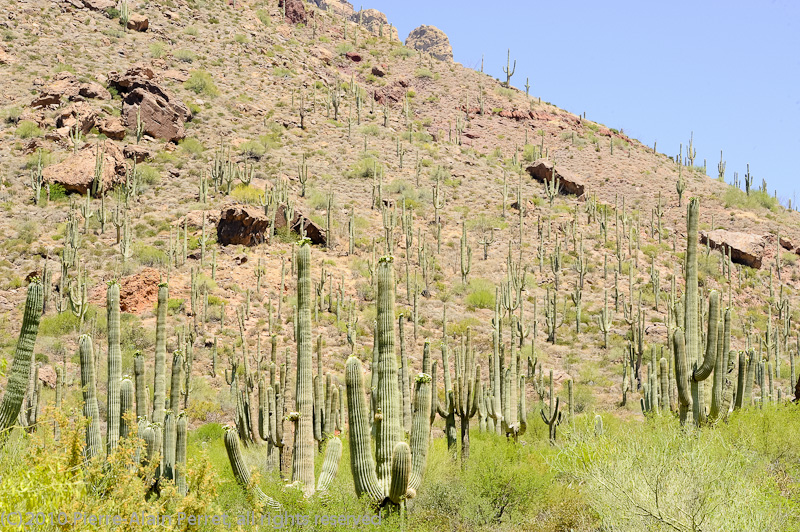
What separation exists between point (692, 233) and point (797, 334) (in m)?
22.6

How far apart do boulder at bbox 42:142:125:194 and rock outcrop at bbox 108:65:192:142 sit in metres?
4.17

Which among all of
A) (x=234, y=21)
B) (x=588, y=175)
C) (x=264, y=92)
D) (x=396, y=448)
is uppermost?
(x=234, y=21)

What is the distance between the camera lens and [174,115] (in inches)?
1603

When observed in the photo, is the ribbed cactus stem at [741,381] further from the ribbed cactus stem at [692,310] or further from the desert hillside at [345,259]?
the ribbed cactus stem at [692,310]

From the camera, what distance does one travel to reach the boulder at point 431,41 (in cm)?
9856

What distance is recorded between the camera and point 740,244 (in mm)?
38906

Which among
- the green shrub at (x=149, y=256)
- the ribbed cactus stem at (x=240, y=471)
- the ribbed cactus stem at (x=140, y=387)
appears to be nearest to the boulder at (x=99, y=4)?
the green shrub at (x=149, y=256)

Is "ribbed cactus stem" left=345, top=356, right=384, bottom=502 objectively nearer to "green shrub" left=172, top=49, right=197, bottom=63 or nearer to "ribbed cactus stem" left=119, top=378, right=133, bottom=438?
"ribbed cactus stem" left=119, top=378, right=133, bottom=438

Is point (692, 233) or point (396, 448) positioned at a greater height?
point (692, 233)

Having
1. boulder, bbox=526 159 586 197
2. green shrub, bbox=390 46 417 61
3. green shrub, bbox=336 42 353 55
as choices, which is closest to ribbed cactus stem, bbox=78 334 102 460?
boulder, bbox=526 159 586 197

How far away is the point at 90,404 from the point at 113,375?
2.73 feet

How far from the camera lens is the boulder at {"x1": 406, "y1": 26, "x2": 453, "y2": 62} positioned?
9856 cm

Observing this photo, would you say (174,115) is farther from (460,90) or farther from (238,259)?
(460,90)

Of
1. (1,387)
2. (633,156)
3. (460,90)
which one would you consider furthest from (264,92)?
(1,387)
